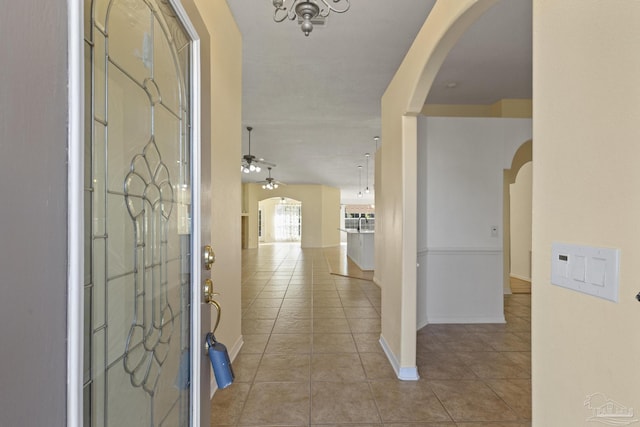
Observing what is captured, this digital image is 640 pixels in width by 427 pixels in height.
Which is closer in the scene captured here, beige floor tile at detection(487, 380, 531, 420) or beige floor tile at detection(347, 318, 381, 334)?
beige floor tile at detection(487, 380, 531, 420)

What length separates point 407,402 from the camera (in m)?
2.26

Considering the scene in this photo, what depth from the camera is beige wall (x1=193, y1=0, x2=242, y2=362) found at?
2389 millimetres

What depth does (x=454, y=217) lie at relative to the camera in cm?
391

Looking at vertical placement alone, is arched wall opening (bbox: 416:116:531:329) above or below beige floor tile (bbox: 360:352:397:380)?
above

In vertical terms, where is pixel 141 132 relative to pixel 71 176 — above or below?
above

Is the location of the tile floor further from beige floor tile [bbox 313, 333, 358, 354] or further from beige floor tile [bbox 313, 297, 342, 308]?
beige floor tile [bbox 313, 297, 342, 308]

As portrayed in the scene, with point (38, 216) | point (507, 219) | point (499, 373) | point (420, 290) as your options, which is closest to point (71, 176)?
point (38, 216)
